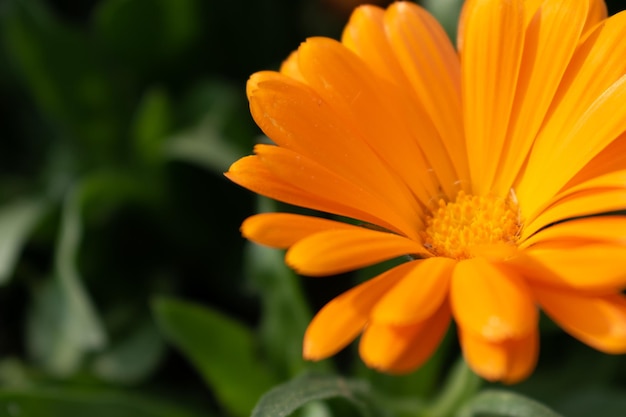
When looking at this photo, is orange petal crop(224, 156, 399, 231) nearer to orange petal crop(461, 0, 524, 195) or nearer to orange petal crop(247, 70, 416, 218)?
orange petal crop(247, 70, 416, 218)

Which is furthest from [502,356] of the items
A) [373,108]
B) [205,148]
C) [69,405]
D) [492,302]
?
[205,148]

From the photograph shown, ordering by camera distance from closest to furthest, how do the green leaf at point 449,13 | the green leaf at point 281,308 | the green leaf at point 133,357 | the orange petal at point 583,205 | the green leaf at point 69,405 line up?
the orange petal at point 583,205
the green leaf at point 69,405
the green leaf at point 281,308
the green leaf at point 449,13
the green leaf at point 133,357

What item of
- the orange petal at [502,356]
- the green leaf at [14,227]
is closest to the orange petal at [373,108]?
the orange petal at [502,356]

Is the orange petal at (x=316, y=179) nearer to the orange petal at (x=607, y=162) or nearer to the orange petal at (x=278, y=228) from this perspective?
the orange petal at (x=278, y=228)

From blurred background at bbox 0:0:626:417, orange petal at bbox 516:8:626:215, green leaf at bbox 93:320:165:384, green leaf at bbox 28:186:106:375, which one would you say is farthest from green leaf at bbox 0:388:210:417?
orange petal at bbox 516:8:626:215

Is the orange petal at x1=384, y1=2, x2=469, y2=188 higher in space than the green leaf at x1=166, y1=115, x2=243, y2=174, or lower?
higher

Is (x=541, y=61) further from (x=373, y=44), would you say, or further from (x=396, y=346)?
(x=396, y=346)
